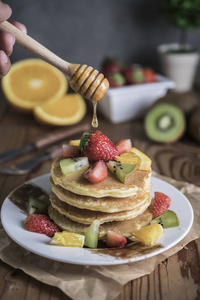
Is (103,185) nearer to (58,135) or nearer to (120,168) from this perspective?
(120,168)

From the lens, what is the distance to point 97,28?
397cm

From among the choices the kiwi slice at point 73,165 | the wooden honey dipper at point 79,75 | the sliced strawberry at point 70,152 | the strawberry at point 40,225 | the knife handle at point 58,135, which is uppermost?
the wooden honey dipper at point 79,75

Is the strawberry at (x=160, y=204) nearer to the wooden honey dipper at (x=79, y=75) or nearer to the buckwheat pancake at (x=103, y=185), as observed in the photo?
the buckwheat pancake at (x=103, y=185)

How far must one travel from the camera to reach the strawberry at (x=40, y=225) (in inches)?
67.9

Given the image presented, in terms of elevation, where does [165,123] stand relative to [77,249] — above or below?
below

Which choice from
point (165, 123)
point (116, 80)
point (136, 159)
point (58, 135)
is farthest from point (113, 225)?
point (116, 80)

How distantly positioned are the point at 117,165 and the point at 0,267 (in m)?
0.68

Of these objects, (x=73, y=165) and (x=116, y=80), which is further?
(x=116, y=80)

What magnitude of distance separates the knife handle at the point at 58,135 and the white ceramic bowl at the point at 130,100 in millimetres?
277

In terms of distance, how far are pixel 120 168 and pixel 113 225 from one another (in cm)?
26

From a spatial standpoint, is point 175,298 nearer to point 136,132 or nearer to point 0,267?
point 0,267

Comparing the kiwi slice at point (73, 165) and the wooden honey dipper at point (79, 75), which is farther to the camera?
the kiwi slice at point (73, 165)

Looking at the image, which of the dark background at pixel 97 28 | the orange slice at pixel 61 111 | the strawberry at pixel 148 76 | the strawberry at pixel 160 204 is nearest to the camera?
the strawberry at pixel 160 204

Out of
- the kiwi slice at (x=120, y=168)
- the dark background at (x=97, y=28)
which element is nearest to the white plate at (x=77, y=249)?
the kiwi slice at (x=120, y=168)
